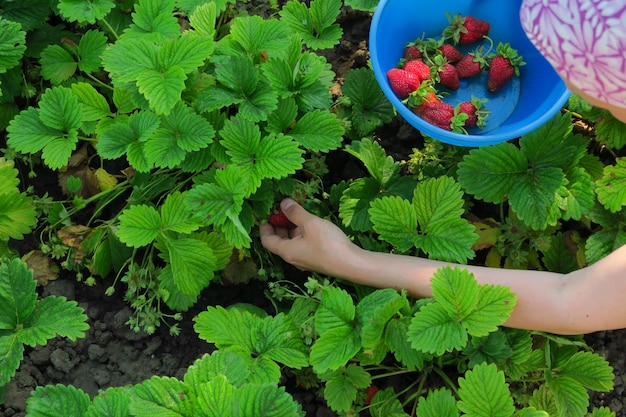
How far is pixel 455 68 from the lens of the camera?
185 cm

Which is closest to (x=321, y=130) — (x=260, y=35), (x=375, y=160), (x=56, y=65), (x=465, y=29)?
(x=375, y=160)

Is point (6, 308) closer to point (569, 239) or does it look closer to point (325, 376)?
point (325, 376)

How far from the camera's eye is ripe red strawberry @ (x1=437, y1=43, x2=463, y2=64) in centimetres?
183

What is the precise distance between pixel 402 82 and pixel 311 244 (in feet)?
1.58

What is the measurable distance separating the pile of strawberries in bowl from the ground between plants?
54 cm

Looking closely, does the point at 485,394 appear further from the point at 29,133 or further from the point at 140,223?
the point at 29,133

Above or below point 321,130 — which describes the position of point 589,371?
below

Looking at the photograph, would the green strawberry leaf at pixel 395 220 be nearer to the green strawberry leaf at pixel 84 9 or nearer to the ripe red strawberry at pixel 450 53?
the ripe red strawberry at pixel 450 53

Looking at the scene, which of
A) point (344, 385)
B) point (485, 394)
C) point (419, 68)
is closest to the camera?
point (485, 394)

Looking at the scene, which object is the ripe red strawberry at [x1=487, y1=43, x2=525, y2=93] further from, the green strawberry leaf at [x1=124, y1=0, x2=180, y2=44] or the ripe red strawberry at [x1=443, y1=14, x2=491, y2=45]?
the green strawberry leaf at [x1=124, y1=0, x2=180, y2=44]

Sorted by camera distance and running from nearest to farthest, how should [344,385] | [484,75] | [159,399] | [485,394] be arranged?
[159,399], [485,394], [344,385], [484,75]

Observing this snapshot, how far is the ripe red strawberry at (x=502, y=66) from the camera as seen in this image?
5.94ft

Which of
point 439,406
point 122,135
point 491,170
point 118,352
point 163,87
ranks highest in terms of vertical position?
point 163,87

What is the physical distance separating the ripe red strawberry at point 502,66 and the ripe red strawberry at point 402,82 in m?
0.24
